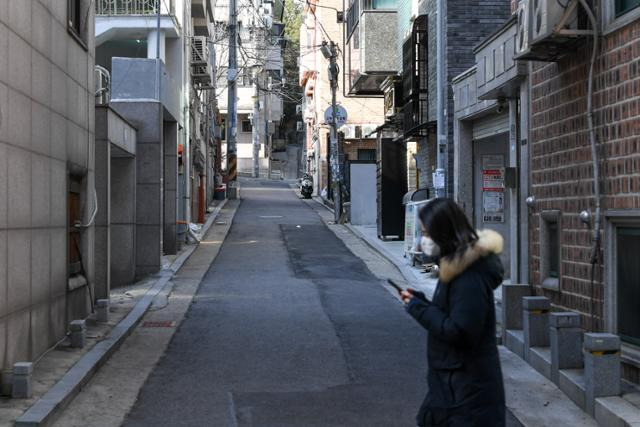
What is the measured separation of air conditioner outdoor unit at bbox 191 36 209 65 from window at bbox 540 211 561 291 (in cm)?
1806

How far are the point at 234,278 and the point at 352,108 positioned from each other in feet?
97.2

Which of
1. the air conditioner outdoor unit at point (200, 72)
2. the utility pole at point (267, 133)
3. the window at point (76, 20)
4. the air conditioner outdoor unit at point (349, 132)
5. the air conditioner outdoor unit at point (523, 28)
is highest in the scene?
the utility pole at point (267, 133)

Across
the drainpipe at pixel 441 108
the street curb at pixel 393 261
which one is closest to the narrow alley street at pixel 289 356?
the street curb at pixel 393 261

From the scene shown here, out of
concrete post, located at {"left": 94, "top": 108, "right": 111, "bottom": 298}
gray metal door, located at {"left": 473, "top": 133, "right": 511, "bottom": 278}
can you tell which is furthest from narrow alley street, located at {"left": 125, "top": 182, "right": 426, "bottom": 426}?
gray metal door, located at {"left": 473, "top": 133, "right": 511, "bottom": 278}

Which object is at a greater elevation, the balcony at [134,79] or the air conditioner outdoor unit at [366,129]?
the air conditioner outdoor unit at [366,129]

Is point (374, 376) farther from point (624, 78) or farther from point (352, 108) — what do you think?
point (352, 108)

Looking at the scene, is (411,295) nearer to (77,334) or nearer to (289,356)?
(289,356)

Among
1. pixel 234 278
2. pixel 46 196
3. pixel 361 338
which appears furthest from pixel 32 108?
pixel 234 278

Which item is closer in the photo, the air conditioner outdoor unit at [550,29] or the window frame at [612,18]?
the window frame at [612,18]

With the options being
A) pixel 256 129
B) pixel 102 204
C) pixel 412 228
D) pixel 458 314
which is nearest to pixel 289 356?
pixel 102 204

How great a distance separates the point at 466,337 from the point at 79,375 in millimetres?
5528

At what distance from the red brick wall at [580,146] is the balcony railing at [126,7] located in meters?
12.8

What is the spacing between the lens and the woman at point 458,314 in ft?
13.9

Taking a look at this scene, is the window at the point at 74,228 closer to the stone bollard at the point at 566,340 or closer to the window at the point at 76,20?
the window at the point at 76,20
